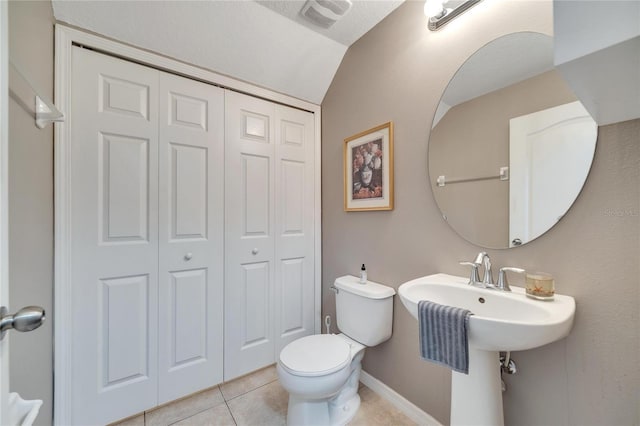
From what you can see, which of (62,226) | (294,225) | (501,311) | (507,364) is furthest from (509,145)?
→ (62,226)

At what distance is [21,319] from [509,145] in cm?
157

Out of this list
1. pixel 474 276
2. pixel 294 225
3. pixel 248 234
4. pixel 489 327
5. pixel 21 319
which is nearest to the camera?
pixel 21 319

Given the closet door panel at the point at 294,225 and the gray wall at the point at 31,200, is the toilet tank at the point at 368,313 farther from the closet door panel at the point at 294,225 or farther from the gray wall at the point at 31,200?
the gray wall at the point at 31,200

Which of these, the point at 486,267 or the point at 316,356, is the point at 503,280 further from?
Result: the point at 316,356

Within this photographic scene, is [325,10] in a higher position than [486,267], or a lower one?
higher

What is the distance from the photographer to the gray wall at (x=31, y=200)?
806mm

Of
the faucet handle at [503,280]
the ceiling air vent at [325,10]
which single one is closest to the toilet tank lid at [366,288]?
the faucet handle at [503,280]

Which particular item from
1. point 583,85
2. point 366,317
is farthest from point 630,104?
point 366,317

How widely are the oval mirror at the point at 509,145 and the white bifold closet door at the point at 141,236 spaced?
1.39m

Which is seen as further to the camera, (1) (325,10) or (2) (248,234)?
(2) (248,234)

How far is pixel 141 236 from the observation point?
1.41 m

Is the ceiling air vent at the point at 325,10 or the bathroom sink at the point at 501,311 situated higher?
the ceiling air vent at the point at 325,10

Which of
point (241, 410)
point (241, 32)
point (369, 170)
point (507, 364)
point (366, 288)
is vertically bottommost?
point (241, 410)

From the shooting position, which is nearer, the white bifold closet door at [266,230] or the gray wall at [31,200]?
the gray wall at [31,200]
